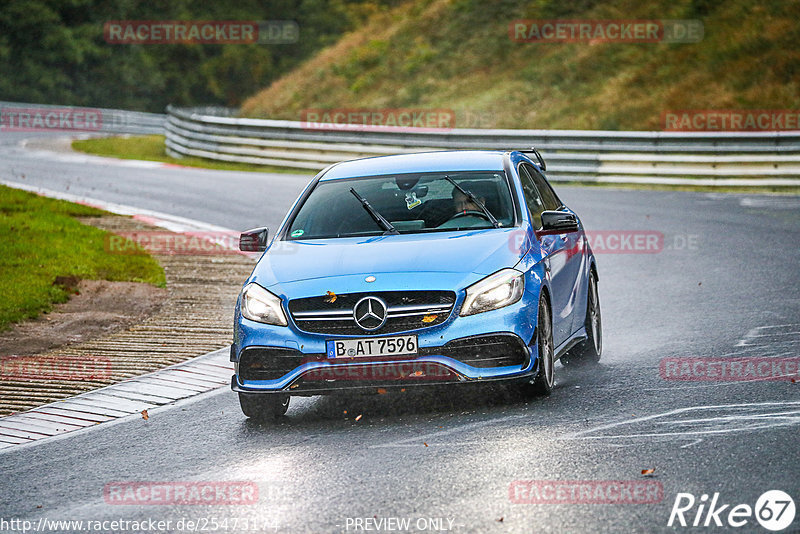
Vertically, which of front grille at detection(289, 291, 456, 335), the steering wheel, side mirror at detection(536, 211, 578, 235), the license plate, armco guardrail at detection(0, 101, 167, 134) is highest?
armco guardrail at detection(0, 101, 167, 134)

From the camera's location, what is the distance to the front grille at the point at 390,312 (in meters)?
7.47

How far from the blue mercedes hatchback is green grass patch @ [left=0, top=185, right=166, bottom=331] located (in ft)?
14.9

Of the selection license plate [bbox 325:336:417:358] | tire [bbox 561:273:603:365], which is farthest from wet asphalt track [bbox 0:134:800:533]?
license plate [bbox 325:336:417:358]

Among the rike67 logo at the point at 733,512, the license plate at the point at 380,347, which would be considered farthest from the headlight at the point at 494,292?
the rike67 logo at the point at 733,512

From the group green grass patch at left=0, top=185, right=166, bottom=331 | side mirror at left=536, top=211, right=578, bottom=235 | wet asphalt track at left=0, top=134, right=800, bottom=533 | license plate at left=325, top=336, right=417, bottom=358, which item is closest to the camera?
wet asphalt track at left=0, top=134, right=800, bottom=533

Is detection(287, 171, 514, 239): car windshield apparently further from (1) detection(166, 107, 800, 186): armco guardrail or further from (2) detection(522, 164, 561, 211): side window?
(1) detection(166, 107, 800, 186): armco guardrail

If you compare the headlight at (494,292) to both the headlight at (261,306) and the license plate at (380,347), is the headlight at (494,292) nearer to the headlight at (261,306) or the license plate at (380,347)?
the license plate at (380,347)

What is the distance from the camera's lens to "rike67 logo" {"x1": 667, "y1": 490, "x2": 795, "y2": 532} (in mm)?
5262

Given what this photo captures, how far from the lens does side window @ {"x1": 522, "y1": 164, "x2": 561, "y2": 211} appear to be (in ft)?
31.8

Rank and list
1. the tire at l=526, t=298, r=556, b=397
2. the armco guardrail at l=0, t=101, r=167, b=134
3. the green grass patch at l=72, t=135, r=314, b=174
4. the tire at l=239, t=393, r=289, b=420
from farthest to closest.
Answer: the armco guardrail at l=0, t=101, r=167, b=134 → the green grass patch at l=72, t=135, r=314, b=174 → the tire at l=239, t=393, r=289, b=420 → the tire at l=526, t=298, r=556, b=397

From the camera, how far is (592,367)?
9367 millimetres

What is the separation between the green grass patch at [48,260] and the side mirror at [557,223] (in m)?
5.63

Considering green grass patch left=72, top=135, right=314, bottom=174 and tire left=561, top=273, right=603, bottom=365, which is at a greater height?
green grass patch left=72, top=135, right=314, bottom=174

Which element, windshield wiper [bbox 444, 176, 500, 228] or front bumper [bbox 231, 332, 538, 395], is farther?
windshield wiper [bbox 444, 176, 500, 228]
